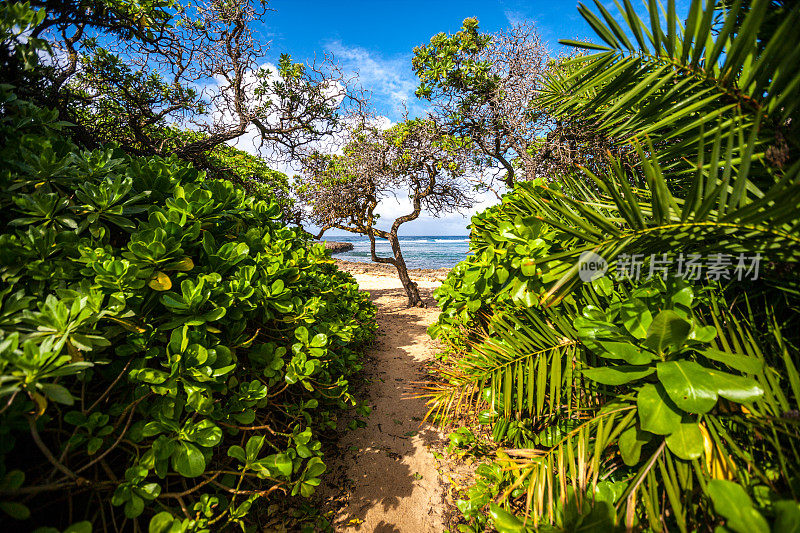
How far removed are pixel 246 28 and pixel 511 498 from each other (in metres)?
6.56

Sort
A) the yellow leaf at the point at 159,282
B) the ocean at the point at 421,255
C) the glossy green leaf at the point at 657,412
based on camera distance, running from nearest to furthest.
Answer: the glossy green leaf at the point at 657,412
the yellow leaf at the point at 159,282
the ocean at the point at 421,255

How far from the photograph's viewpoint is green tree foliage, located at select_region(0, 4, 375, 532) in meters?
0.85

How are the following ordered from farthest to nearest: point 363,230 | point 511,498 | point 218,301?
point 363,230 < point 511,498 < point 218,301

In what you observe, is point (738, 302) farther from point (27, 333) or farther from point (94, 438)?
point (27, 333)

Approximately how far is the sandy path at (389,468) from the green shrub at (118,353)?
1.85 feet

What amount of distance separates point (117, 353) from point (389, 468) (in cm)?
185

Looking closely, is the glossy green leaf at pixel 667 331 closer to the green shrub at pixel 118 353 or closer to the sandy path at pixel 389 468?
the green shrub at pixel 118 353

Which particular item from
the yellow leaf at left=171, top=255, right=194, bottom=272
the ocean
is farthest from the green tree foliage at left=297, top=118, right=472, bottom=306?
the yellow leaf at left=171, top=255, right=194, bottom=272

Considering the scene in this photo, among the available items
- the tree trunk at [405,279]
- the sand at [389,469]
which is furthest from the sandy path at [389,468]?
the tree trunk at [405,279]

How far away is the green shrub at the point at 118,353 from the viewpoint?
86 centimetres

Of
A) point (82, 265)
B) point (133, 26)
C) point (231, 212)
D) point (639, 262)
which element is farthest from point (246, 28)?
point (639, 262)

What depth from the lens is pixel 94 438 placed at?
93 cm

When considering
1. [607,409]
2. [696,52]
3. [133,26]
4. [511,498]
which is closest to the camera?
[696,52]

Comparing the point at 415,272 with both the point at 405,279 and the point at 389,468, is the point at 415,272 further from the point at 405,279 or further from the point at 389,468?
the point at 389,468
